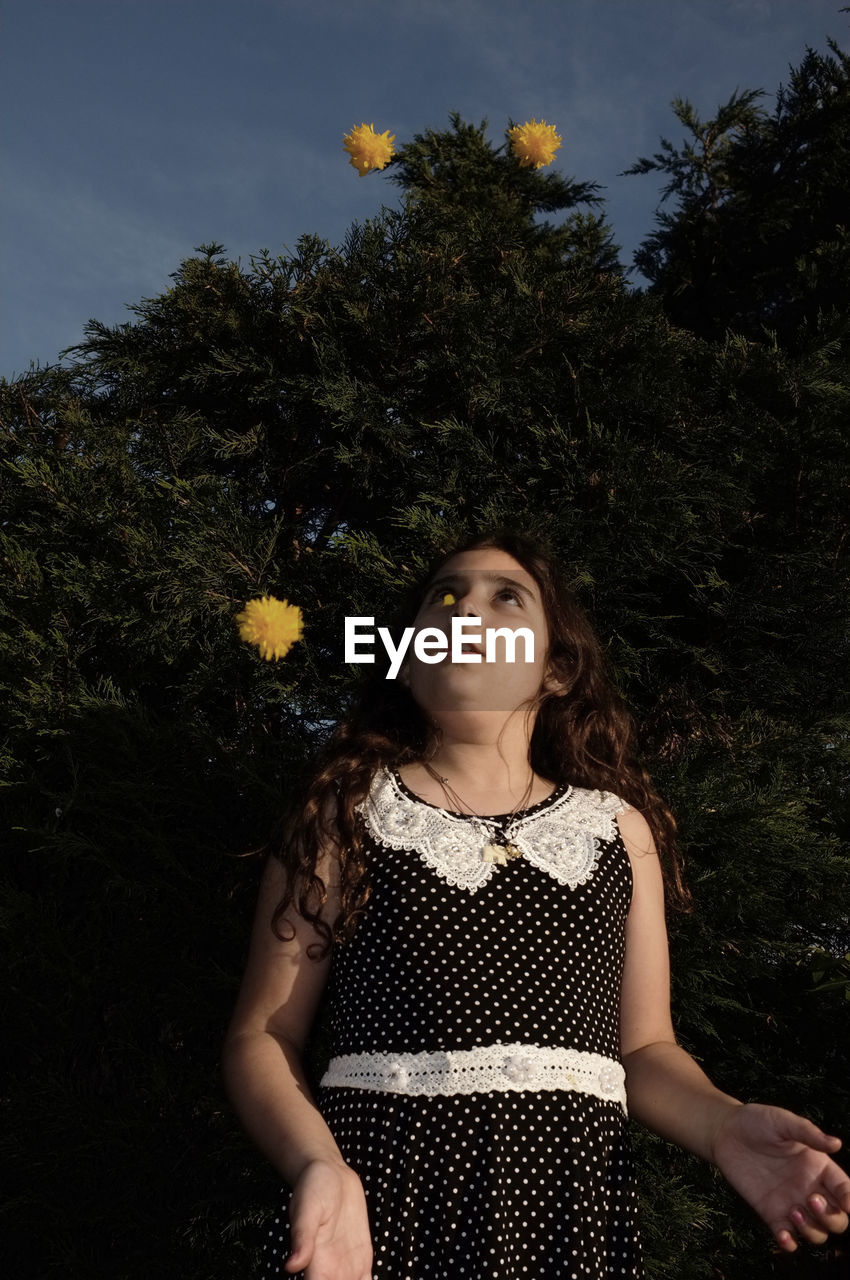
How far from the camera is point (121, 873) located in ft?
8.40

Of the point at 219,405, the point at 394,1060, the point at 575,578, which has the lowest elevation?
the point at 394,1060

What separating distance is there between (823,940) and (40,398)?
299 cm

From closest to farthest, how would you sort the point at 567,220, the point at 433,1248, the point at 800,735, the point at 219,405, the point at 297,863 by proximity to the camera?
1. the point at 433,1248
2. the point at 297,863
3. the point at 800,735
4. the point at 219,405
5. the point at 567,220

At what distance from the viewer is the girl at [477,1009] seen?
158 cm

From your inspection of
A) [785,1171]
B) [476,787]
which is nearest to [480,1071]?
[785,1171]

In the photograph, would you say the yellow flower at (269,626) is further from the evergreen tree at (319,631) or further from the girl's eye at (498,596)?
the girl's eye at (498,596)

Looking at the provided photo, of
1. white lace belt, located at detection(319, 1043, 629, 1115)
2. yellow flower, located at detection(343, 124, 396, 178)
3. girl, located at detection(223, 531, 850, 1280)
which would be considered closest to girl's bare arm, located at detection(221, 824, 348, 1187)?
girl, located at detection(223, 531, 850, 1280)

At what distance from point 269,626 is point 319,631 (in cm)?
22

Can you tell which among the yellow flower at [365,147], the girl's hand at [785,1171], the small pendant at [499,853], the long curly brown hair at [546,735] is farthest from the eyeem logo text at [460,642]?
the yellow flower at [365,147]

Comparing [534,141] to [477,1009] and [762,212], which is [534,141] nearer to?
[762,212]

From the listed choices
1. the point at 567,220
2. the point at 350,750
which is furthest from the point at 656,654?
the point at 567,220

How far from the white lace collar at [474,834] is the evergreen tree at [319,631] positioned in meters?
0.52

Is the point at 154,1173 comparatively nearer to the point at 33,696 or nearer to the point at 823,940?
the point at 33,696

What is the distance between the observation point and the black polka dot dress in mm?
1624
